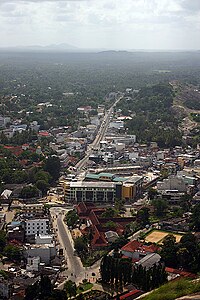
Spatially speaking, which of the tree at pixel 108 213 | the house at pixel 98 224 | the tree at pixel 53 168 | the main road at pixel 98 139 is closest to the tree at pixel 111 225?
the house at pixel 98 224

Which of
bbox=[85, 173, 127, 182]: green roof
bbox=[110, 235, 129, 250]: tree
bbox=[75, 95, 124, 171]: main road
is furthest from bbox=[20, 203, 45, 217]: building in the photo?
bbox=[75, 95, 124, 171]: main road

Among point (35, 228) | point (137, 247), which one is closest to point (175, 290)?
point (137, 247)

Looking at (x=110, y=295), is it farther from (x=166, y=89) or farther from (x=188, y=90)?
(x=188, y=90)

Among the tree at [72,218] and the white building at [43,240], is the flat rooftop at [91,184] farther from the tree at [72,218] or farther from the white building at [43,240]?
the white building at [43,240]

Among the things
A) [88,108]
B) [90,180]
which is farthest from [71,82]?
[90,180]

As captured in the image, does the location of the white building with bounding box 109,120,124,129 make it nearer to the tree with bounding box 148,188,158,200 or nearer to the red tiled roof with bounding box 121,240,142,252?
the tree with bounding box 148,188,158,200

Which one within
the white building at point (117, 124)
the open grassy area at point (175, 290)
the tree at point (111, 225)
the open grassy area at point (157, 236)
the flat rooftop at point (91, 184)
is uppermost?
the open grassy area at point (175, 290)
